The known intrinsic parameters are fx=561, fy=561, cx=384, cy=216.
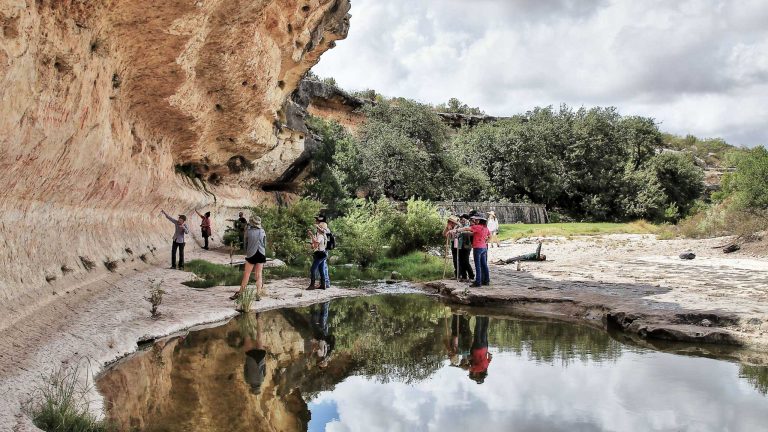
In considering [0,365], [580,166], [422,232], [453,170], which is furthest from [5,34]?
[580,166]

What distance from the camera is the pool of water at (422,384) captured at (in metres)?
5.18

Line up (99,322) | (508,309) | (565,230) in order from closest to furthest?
(99,322), (508,309), (565,230)

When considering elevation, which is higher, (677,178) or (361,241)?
(677,178)

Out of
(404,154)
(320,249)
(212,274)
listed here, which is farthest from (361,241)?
(404,154)

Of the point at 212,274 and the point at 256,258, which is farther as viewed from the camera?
the point at 212,274

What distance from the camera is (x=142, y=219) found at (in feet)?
48.9

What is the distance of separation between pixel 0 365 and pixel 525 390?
208 inches

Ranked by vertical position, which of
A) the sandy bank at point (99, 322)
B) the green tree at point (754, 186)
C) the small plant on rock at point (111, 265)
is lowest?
the sandy bank at point (99, 322)

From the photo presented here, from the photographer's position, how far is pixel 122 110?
12.1 meters

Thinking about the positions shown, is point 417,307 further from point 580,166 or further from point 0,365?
point 580,166

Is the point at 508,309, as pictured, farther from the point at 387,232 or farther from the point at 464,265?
the point at 387,232

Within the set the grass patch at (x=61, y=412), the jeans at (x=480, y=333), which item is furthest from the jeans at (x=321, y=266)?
the grass patch at (x=61, y=412)

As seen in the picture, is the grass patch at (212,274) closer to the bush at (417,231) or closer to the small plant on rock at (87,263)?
the small plant on rock at (87,263)

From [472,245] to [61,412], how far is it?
9670 mm
